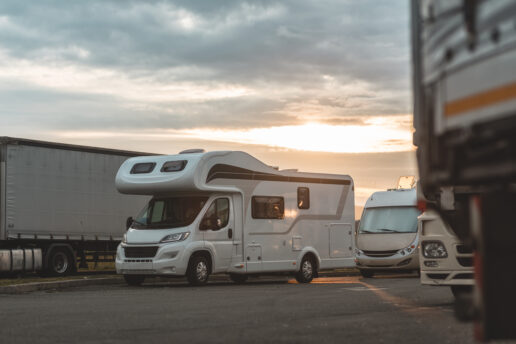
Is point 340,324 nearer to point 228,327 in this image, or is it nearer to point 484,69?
point 228,327

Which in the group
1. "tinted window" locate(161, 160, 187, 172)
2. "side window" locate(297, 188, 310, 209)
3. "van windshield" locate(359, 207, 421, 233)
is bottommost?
"van windshield" locate(359, 207, 421, 233)

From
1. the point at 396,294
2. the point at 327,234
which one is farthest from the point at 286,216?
the point at 396,294

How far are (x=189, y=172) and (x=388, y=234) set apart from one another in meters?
7.67

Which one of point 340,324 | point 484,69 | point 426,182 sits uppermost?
point 484,69

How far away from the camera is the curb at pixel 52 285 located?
1797cm

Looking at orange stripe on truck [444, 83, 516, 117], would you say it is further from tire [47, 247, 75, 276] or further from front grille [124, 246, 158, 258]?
tire [47, 247, 75, 276]

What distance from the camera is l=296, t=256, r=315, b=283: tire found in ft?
73.8

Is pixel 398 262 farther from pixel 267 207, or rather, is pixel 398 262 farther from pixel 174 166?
pixel 174 166

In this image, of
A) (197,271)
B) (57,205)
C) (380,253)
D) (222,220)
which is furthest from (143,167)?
(380,253)

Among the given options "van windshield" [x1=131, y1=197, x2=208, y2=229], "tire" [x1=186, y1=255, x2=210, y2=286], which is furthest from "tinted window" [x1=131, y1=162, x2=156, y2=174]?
"tire" [x1=186, y1=255, x2=210, y2=286]

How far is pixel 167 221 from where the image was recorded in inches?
788

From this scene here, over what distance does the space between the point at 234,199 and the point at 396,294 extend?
536 cm

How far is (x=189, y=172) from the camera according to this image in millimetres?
19484

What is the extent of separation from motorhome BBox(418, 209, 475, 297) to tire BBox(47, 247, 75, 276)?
1443 centimetres
